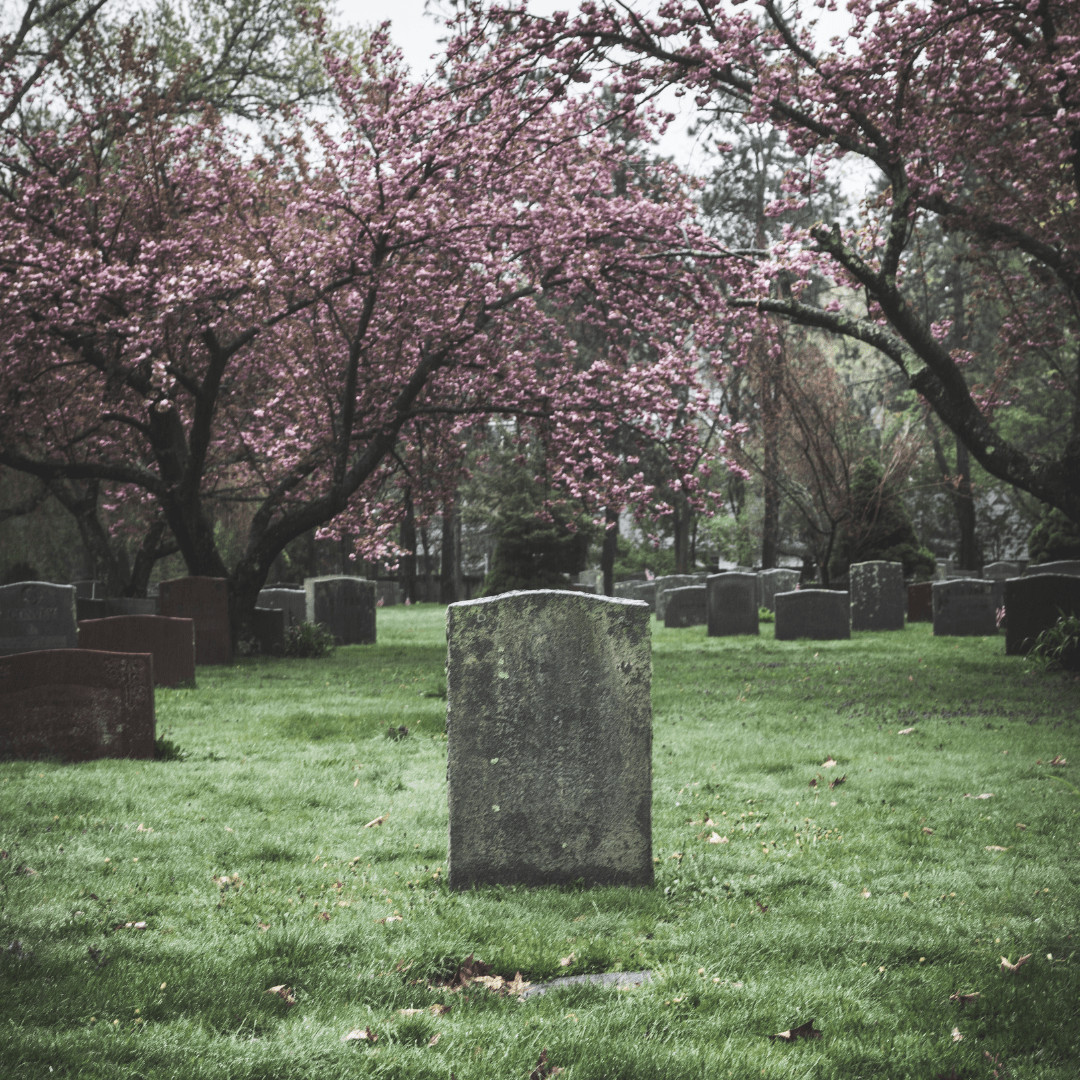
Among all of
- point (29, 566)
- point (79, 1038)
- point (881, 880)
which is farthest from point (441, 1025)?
point (29, 566)

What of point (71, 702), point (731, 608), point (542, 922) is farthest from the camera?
point (731, 608)

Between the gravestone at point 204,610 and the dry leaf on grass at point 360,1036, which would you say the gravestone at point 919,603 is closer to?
the gravestone at point 204,610

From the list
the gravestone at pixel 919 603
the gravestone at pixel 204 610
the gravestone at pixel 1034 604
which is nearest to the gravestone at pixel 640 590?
the gravestone at pixel 919 603

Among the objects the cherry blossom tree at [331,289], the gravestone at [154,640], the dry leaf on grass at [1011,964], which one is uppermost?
the cherry blossom tree at [331,289]

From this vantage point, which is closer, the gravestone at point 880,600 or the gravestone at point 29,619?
the gravestone at point 29,619

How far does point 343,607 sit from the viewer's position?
18578 mm

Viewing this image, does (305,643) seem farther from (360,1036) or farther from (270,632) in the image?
(360,1036)

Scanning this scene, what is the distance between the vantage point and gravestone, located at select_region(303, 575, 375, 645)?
18.4 metres

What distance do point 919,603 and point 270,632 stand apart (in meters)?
13.8

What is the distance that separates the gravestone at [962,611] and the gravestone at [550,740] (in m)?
14.6

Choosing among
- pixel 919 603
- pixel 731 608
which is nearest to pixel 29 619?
pixel 731 608

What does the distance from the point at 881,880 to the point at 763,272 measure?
28.5ft

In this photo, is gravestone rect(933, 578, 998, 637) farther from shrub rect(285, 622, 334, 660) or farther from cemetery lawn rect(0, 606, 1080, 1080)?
shrub rect(285, 622, 334, 660)

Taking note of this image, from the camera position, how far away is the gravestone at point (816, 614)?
1731 centimetres
